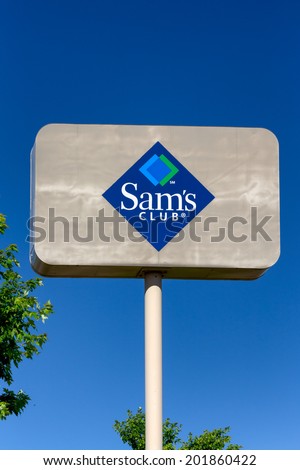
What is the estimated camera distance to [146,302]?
1617cm

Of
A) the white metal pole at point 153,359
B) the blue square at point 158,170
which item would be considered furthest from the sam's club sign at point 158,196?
the white metal pole at point 153,359

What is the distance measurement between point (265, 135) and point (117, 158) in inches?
101

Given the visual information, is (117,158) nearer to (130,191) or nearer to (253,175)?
(130,191)

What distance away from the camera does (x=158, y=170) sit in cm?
1600

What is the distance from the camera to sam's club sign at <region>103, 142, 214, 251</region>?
1581cm

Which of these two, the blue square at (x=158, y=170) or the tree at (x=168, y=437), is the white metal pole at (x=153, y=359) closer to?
the blue square at (x=158, y=170)

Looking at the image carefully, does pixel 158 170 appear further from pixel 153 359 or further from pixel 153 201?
pixel 153 359

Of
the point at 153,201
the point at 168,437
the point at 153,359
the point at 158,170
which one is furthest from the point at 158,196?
the point at 168,437

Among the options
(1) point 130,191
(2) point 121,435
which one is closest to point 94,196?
(1) point 130,191

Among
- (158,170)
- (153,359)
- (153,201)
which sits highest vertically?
(158,170)

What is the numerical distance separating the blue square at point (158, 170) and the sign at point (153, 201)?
2 centimetres

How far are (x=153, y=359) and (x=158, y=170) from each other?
313 centimetres

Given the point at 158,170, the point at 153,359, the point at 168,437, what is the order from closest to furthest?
the point at 153,359 < the point at 158,170 < the point at 168,437
